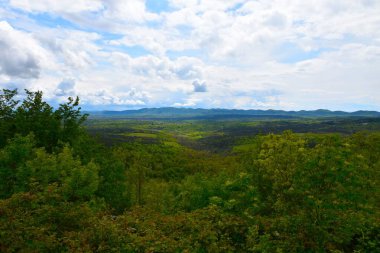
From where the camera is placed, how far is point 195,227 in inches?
623

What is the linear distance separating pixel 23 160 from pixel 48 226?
1409 cm

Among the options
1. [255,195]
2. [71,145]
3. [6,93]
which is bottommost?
[255,195]

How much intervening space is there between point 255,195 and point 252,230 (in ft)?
34.6

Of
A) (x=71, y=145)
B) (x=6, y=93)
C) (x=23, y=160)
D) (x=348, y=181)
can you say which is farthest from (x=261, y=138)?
(x=6, y=93)

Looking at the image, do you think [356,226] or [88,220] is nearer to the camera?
[356,226]

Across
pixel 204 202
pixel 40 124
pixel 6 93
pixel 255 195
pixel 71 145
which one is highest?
pixel 6 93

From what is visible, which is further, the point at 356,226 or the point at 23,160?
the point at 23,160

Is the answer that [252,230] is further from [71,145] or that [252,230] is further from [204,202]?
[71,145]

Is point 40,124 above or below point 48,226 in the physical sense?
above

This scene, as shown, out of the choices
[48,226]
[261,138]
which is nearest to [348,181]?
[48,226]

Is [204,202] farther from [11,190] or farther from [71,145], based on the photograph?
[71,145]

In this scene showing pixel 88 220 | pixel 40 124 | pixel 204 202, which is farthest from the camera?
pixel 40 124

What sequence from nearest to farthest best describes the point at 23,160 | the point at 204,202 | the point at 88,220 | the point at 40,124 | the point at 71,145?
1. the point at 88,220
2. the point at 23,160
3. the point at 204,202
4. the point at 40,124
5. the point at 71,145

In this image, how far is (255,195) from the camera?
978 inches
